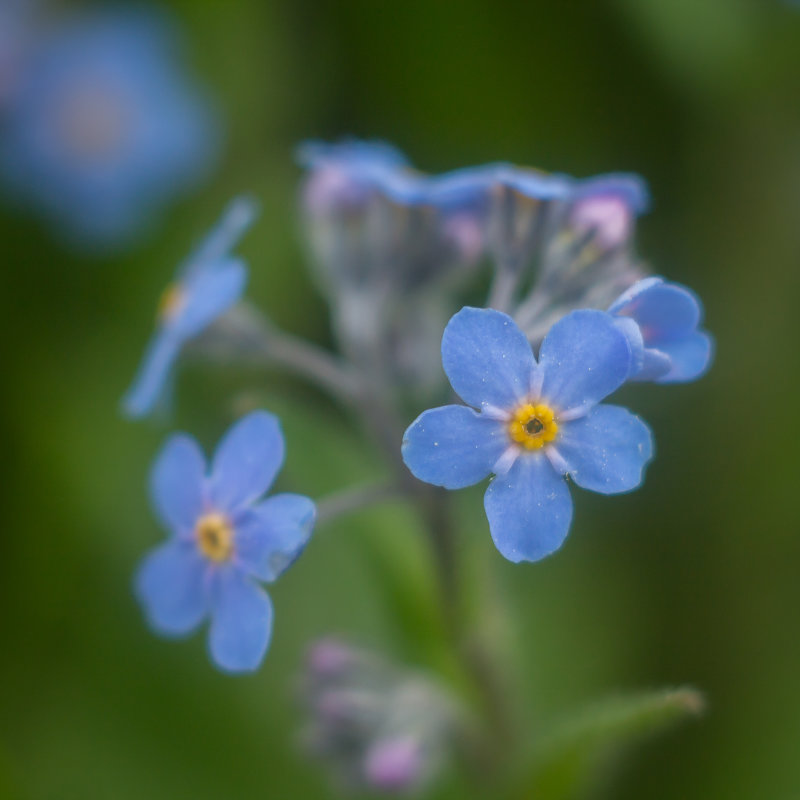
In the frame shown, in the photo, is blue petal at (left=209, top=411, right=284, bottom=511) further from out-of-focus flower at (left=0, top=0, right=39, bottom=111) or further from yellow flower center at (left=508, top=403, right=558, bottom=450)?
out-of-focus flower at (left=0, top=0, right=39, bottom=111)

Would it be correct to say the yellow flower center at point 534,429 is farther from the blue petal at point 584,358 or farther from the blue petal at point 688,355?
the blue petal at point 688,355

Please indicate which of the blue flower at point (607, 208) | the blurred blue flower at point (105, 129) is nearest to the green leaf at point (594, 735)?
the blue flower at point (607, 208)

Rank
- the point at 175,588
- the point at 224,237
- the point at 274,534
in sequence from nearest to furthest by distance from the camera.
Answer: the point at 274,534
the point at 175,588
the point at 224,237

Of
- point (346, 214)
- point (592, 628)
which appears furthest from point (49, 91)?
point (592, 628)

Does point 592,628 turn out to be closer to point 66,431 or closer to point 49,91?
point 66,431

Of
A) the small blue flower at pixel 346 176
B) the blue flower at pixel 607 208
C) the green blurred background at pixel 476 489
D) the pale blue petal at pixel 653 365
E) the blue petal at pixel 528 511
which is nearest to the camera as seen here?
the blue petal at pixel 528 511

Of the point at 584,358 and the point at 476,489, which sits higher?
the point at 476,489

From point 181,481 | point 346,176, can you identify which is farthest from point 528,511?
point 346,176

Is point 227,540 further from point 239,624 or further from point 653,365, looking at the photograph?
point 653,365
